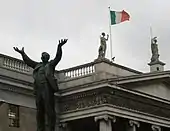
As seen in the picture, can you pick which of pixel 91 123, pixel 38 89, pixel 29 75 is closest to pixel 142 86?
pixel 91 123

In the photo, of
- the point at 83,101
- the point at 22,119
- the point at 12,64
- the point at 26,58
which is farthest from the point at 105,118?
the point at 26,58

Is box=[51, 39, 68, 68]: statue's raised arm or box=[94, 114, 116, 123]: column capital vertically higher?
box=[94, 114, 116, 123]: column capital

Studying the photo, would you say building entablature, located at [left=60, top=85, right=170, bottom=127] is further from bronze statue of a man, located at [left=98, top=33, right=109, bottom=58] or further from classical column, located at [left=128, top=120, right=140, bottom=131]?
bronze statue of a man, located at [left=98, top=33, right=109, bottom=58]

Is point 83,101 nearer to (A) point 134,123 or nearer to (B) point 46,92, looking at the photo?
(A) point 134,123

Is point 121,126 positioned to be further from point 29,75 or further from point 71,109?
point 29,75

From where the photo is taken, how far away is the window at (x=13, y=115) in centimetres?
3522

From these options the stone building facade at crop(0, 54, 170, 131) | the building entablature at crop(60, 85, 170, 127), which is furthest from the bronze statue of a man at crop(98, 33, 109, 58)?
the building entablature at crop(60, 85, 170, 127)

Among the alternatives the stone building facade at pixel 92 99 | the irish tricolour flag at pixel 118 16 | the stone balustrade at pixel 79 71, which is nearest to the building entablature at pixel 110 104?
the stone building facade at pixel 92 99

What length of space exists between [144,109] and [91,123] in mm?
3670

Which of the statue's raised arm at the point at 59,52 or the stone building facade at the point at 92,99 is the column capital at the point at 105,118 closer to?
the stone building facade at the point at 92,99

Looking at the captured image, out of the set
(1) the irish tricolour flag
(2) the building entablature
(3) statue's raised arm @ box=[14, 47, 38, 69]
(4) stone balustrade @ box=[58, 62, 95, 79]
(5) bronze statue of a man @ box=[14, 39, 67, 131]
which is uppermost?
(1) the irish tricolour flag

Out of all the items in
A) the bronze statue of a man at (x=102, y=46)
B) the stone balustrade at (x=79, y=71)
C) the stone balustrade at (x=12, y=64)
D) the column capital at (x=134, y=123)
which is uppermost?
the bronze statue of a man at (x=102, y=46)

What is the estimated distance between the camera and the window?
35.2 metres

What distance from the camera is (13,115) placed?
116 ft
